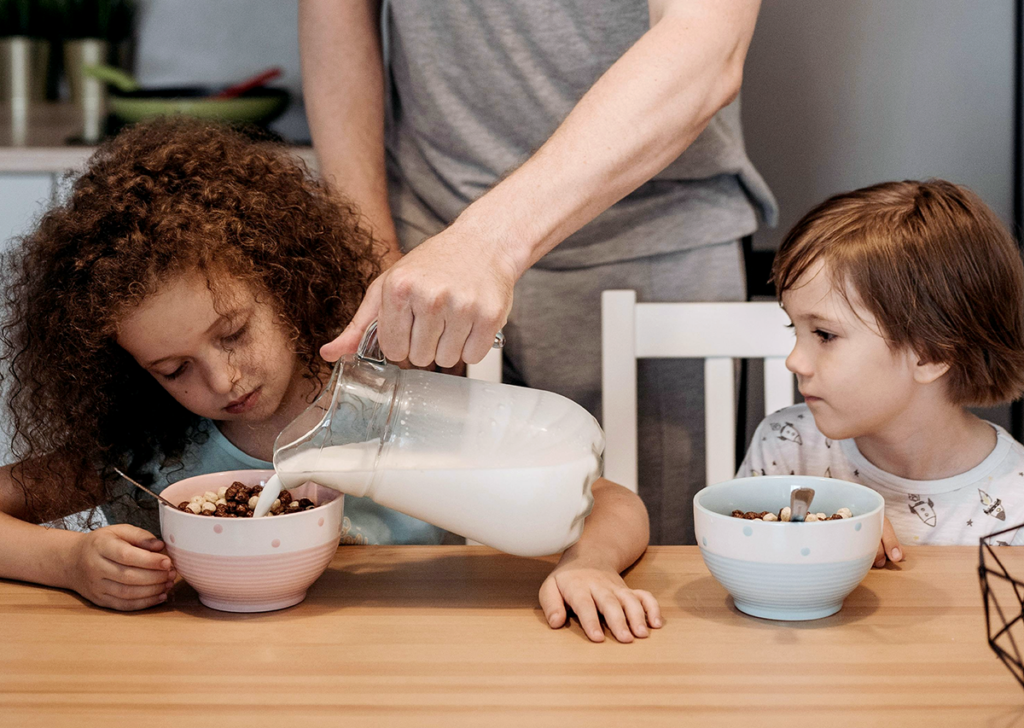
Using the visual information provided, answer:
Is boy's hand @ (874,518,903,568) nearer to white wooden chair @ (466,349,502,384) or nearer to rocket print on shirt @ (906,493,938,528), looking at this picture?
rocket print on shirt @ (906,493,938,528)

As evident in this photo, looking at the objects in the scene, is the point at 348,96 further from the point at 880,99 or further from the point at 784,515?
the point at 880,99

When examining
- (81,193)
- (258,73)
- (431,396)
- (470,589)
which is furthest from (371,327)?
(258,73)

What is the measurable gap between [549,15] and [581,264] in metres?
0.33

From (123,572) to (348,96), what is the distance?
2.55 feet

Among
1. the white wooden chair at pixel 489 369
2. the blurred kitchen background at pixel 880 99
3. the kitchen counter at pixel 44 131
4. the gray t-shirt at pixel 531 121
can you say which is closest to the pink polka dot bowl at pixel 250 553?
the white wooden chair at pixel 489 369

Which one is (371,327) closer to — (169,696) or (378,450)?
(378,450)

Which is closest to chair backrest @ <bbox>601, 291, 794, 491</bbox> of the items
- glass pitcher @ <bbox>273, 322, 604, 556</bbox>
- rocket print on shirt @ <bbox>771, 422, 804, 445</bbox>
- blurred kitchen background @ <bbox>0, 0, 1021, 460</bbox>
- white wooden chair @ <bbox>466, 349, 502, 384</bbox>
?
rocket print on shirt @ <bbox>771, 422, 804, 445</bbox>

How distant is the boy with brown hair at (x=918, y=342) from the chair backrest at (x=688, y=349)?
11cm

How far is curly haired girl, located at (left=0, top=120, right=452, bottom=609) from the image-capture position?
1009 millimetres

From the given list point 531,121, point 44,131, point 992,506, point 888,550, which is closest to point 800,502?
point 888,550

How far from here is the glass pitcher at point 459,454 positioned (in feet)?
2.55

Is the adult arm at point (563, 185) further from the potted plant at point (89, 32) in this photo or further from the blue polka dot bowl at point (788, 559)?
the potted plant at point (89, 32)

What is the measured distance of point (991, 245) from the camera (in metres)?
1.08

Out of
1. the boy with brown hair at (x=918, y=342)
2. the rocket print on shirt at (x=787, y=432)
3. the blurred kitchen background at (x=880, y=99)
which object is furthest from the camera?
the blurred kitchen background at (x=880, y=99)
